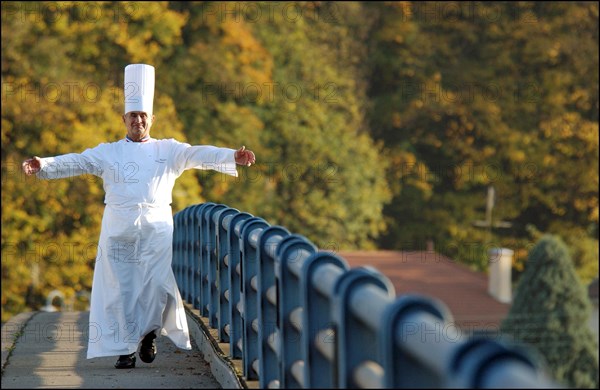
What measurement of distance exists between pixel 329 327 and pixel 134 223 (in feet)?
12.6

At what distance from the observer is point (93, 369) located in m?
10.8

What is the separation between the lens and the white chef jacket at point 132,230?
35.0ft

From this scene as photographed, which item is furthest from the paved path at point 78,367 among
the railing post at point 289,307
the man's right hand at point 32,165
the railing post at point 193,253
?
the railing post at point 289,307

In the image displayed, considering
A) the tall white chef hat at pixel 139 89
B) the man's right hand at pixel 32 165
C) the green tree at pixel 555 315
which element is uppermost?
the tall white chef hat at pixel 139 89

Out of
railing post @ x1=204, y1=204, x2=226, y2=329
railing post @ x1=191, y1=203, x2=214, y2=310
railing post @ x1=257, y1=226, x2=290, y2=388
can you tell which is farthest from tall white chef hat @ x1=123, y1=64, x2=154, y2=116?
railing post @ x1=191, y1=203, x2=214, y2=310

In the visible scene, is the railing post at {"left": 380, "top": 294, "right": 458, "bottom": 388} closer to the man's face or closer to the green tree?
the man's face

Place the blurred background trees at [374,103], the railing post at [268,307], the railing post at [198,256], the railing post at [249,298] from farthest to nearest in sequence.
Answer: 1. the blurred background trees at [374,103]
2. the railing post at [198,256]
3. the railing post at [249,298]
4. the railing post at [268,307]

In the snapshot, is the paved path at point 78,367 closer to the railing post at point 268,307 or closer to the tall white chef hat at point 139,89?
the railing post at point 268,307

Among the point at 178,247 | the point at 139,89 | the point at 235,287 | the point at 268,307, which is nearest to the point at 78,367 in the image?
the point at 235,287

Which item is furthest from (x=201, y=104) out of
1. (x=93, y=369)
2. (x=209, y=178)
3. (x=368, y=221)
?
(x=93, y=369)

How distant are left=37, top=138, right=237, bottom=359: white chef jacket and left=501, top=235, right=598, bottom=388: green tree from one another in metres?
37.0

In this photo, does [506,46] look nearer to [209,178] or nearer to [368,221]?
[368,221]

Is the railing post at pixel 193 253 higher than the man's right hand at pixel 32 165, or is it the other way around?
the man's right hand at pixel 32 165

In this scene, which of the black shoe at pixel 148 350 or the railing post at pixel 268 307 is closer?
the railing post at pixel 268 307
